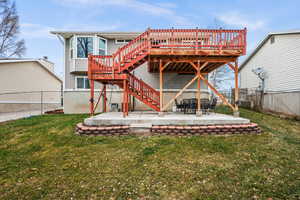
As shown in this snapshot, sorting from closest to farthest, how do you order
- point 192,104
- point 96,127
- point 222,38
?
point 96,127
point 222,38
point 192,104

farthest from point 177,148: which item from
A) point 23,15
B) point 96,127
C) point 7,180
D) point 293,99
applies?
point 23,15

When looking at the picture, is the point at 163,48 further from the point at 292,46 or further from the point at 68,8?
the point at 68,8

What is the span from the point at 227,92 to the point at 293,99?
6.58 metres

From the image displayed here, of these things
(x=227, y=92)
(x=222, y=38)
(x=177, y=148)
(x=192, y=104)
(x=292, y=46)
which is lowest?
(x=177, y=148)

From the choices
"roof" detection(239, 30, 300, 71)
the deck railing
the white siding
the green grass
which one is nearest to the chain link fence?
the green grass

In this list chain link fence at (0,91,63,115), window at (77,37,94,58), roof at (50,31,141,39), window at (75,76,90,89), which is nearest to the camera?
roof at (50,31,141,39)

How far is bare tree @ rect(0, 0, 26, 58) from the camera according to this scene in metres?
16.6

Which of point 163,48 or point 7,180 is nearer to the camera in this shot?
point 7,180

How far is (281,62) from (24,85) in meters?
Answer: 20.9

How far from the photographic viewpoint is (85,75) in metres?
11.0

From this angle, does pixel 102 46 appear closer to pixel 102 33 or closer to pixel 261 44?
pixel 102 33

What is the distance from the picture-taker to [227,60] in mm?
6863

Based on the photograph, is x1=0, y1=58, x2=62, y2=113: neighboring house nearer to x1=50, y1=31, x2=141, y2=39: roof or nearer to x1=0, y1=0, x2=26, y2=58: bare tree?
x1=50, y1=31, x2=141, y2=39: roof

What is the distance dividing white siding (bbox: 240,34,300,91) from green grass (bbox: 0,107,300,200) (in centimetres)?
702
